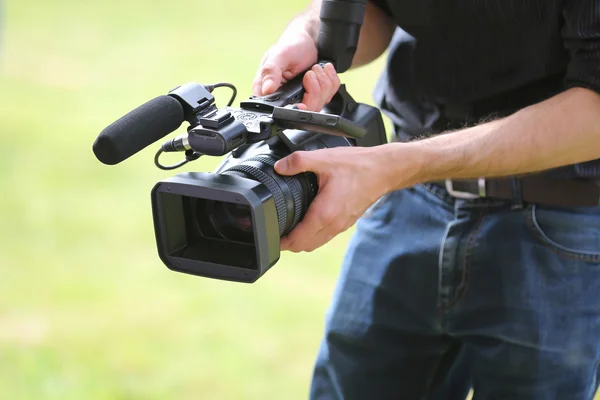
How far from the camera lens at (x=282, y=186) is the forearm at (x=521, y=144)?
0.14 metres

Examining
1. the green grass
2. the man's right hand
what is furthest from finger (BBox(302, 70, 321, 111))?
the green grass

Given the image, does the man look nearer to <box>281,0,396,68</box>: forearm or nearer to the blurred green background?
<box>281,0,396,68</box>: forearm

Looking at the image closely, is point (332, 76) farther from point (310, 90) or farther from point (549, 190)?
point (549, 190)

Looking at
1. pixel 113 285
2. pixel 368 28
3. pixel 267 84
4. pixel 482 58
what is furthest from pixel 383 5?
pixel 113 285

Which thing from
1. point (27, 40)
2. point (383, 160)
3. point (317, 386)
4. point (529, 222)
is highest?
point (383, 160)

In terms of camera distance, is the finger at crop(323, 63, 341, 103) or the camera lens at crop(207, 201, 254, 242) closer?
the camera lens at crop(207, 201, 254, 242)

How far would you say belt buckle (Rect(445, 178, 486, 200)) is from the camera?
1516 mm

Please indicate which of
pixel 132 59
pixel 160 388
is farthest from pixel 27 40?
pixel 160 388

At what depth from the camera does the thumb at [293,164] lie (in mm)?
1252

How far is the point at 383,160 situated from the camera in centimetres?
131

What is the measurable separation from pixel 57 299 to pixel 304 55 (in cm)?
198

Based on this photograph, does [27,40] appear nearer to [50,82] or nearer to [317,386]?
[50,82]

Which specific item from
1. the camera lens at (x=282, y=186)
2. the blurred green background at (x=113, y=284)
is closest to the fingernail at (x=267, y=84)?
the camera lens at (x=282, y=186)

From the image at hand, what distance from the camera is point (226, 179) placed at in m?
1.20
